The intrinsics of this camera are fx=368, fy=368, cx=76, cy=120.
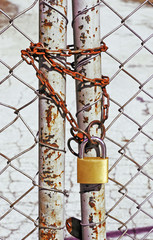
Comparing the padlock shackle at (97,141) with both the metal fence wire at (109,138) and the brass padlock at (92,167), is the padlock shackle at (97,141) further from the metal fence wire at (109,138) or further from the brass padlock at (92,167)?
the metal fence wire at (109,138)

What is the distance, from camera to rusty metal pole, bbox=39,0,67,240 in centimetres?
98

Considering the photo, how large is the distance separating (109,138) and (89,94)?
0.28 metres

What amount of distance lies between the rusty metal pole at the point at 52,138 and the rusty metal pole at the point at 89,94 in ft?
0.14

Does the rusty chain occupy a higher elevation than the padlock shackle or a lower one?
higher

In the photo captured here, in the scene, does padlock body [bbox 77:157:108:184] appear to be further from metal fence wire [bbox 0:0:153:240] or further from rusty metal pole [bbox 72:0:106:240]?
metal fence wire [bbox 0:0:153:240]

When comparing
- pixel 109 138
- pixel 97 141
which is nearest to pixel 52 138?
pixel 97 141

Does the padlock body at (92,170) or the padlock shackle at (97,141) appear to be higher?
the padlock shackle at (97,141)

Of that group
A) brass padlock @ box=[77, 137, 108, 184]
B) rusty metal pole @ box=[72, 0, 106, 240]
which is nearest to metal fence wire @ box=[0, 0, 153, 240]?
rusty metal pole @ box=[72, 0, 106, 240]

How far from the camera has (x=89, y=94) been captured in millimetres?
1053

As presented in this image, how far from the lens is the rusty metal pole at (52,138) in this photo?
0.98 metres

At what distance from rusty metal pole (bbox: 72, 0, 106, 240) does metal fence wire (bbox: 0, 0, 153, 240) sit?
21mm

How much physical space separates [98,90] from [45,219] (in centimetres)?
42

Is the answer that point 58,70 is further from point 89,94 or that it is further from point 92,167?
point 92,167

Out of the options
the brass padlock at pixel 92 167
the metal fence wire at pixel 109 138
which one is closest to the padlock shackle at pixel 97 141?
the brass padlock at pixel 92 167
